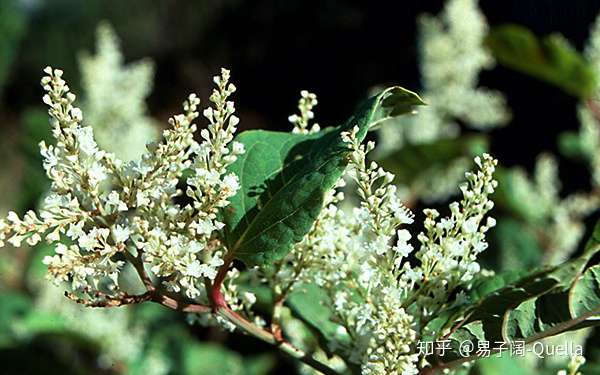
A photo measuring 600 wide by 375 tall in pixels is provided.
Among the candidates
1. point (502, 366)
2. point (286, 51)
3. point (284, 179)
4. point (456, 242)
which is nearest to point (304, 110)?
point (284, 179)

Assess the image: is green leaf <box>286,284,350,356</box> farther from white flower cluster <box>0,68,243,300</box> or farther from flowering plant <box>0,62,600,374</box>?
white flower cluster <box>0,68,243,300</box>

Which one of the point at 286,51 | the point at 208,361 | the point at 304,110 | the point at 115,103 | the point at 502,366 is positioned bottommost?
the point at 304,110

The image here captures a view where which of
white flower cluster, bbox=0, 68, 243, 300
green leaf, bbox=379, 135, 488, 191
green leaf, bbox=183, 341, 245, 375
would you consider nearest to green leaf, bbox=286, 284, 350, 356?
white flower cluster, bbox=0, 68, 243, 300

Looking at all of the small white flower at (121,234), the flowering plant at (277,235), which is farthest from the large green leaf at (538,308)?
the small white flower at (121,234)

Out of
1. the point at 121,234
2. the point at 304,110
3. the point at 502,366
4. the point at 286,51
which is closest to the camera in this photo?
the point at 121,234

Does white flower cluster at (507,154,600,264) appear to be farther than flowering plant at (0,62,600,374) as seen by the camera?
Yes

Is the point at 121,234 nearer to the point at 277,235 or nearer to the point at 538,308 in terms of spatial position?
the point at 277,235

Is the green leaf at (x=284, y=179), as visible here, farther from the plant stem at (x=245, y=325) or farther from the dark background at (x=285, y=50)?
the dark background at (x=285, y=50)
